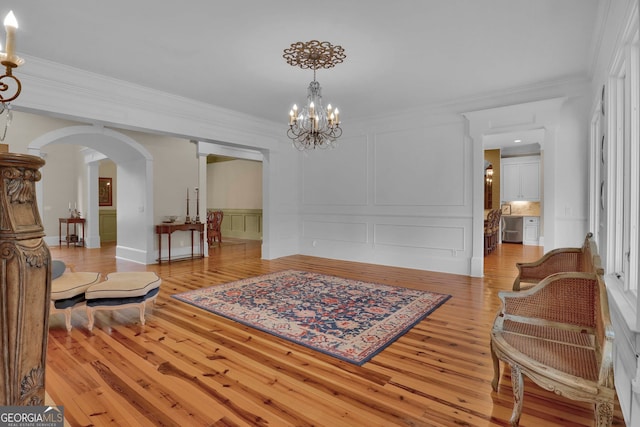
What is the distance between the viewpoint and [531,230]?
31.6 feet

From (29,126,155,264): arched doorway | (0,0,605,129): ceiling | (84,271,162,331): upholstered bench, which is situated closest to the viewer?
(0,0,605,129): ceiling

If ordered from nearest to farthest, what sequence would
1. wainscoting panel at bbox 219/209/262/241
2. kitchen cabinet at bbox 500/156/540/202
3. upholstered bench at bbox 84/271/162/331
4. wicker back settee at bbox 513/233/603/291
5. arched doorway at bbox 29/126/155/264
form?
upholstered bench at bbox 84/271/162/331, wicker back settee at bbox 513/233/603/291, arched doorway at bbox 29/126/155/264, kitchen cabinet at bbox 500/156/540/202, wainscoting panel at bbox 219/209/262/241

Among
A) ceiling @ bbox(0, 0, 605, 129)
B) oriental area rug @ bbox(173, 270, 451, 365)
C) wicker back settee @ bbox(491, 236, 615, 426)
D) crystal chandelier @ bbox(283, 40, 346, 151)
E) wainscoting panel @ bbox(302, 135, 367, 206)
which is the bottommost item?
oriental area rug @ bbox(173, 270, 451, 365)

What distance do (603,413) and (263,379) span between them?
6.00ft

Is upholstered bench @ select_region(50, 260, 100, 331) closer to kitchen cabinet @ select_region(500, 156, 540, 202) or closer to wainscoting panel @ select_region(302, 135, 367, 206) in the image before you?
wainscoting panel @ select_region(302, 135, 367, 206)

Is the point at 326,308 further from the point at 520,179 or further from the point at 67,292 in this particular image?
the point at 520,179

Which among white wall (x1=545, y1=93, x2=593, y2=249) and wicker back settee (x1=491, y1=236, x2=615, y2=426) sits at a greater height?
Result: white wall (x1=545, y1=93, x2=593, y2=249)

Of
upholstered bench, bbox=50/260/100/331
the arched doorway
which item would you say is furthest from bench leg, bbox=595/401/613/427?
the arched doorway

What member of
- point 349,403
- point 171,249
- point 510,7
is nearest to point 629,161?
point 510,7

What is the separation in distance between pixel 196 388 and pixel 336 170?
5474 millimetres

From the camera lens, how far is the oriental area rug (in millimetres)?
2934

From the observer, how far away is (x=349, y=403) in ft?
6.60

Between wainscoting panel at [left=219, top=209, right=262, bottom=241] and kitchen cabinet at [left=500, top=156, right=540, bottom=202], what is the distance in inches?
301

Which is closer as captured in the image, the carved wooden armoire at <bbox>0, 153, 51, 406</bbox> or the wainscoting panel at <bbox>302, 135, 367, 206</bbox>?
the carved wooden armoire at <bbox>0, 153, 51, 406</bbox>
